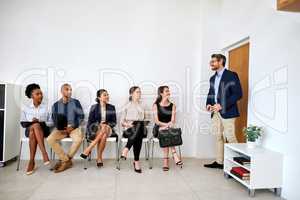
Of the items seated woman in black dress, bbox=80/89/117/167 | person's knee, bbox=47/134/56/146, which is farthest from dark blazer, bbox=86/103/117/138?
person's knee, bbox=47/134/56/146

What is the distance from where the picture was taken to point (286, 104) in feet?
Answer: 8.84

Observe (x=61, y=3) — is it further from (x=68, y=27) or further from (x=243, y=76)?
(x=243, y=76)

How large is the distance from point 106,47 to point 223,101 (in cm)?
228

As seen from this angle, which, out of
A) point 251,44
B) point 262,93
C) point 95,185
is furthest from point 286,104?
point 95,185

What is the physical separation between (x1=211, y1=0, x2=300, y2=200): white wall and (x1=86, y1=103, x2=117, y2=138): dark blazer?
2158mm

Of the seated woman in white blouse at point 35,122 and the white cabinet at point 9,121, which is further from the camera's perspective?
the white cabinet at point 9,121

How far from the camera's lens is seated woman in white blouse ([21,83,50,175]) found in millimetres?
3559

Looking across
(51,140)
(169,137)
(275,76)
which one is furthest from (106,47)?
(275,76)

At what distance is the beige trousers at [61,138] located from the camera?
3.61 m

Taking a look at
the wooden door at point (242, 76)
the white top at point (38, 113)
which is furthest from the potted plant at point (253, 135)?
the white top at point (38, 113)

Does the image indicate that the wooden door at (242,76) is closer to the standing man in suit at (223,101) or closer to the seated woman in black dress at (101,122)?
the standing man in suit at (223,101)

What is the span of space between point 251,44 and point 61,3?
328cm

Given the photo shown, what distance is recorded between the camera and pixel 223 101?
3.54 metres

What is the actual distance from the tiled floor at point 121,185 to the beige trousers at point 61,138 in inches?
9.6
